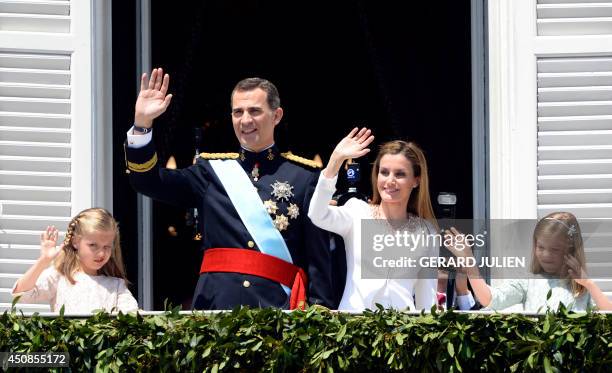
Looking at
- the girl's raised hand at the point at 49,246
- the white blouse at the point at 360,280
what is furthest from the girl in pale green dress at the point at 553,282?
the girl's raised hand at the point at 49,246

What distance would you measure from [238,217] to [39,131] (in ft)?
3.46

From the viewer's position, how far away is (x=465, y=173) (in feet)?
32.6

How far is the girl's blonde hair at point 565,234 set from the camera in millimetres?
8055

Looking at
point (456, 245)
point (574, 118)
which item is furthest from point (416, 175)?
point (574, 118)

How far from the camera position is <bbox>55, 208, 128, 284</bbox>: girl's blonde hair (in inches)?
322

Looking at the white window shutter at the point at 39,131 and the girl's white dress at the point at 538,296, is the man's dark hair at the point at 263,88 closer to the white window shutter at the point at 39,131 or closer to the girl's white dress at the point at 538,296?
the white window shutter at the point at 39,131

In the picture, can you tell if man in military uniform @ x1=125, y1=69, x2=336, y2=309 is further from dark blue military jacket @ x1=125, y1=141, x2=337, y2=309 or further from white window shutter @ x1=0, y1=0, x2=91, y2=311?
white window shutter @ x1=0, y1=0, x2=91, y2=311

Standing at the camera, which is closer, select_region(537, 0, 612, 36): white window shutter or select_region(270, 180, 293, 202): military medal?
select_region(270, 180, 293, 202): military medal

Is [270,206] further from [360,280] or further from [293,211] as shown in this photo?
[360,280]

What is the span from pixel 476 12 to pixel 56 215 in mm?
2231

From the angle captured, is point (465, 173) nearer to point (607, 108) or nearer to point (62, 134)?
point (607, 108)

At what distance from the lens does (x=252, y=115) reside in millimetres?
8297

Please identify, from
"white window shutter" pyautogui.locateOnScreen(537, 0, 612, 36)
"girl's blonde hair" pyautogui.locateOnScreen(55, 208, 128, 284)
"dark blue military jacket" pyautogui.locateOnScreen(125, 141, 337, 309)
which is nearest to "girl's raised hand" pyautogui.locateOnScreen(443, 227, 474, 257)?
"dark blue military jacket" pyautogui.locateOnScreen(125, 141, 337, 309)

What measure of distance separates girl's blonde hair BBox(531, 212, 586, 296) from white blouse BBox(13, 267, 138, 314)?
5.72ft
